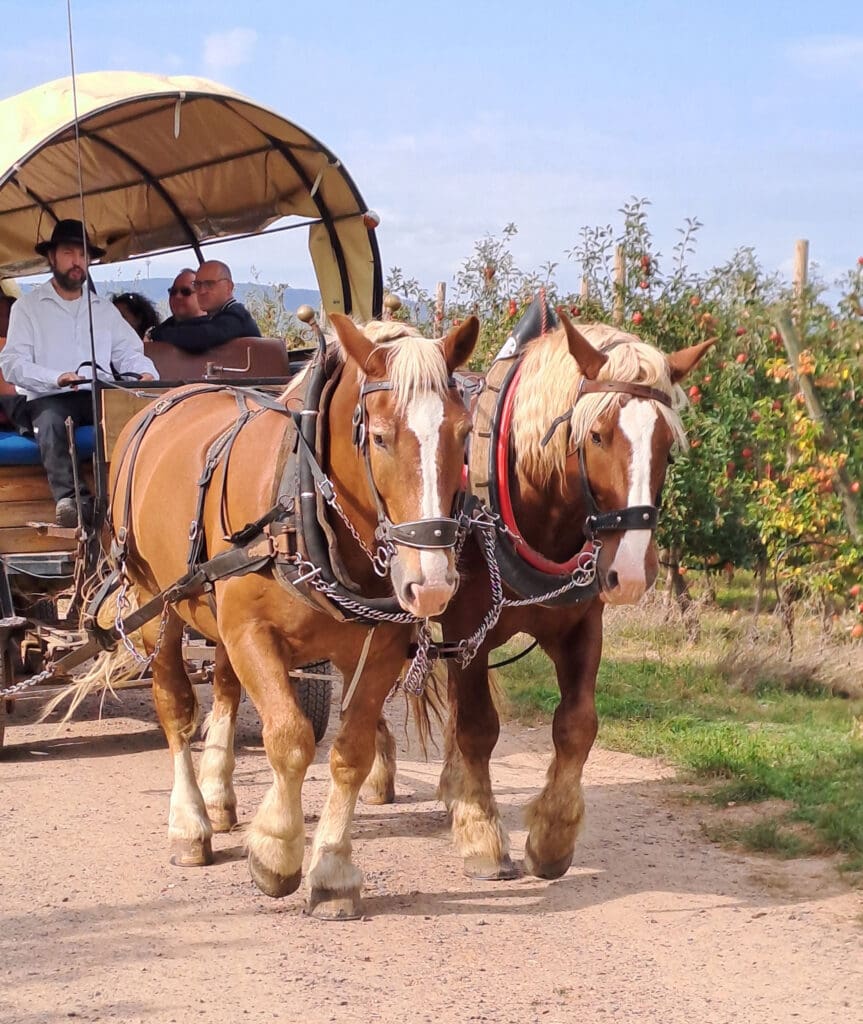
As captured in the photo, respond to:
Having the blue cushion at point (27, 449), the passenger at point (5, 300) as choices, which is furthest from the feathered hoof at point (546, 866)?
the passenger at point (5, 300)

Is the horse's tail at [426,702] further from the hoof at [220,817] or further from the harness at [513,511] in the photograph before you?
the harness at [513,511]

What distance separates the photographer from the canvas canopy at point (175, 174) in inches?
239

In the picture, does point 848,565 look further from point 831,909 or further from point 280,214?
point 280,214

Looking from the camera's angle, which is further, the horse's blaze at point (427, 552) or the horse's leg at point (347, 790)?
the horse's leg at point (347, 790)

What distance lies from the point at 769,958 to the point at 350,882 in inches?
49.4

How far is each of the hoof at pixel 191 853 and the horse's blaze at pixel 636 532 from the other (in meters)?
1.79

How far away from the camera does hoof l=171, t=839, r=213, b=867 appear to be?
15.6 ft

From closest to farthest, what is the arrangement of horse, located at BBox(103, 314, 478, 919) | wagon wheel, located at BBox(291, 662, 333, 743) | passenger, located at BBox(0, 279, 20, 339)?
horse, located at BBox(103, 314, 478, 919)
wagon wheel, located at BBox(291, 662, 333, 743)
passenger, located at BBox(0, 279, 20, 339)

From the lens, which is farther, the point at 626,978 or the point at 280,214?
the point at 280,214

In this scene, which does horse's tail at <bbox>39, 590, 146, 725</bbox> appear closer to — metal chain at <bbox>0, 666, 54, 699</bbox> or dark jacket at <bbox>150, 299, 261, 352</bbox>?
metal chain at <bbox>0, 666, 54, 699</bbox>

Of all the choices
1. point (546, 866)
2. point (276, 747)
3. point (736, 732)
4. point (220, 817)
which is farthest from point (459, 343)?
point (736, 732)

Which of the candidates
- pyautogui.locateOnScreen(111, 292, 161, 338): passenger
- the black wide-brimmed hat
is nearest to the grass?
pyautogui.locateOnScreen(111, 292, 161, 338): passenger

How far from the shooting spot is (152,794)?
5.73m

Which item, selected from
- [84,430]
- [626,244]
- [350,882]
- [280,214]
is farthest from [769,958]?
[626,244]
